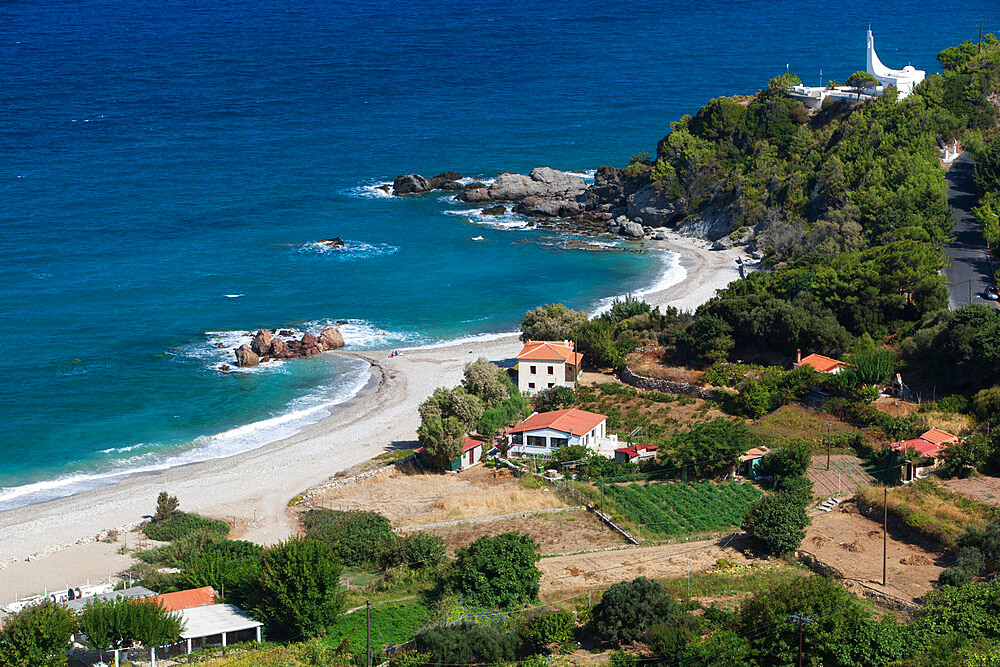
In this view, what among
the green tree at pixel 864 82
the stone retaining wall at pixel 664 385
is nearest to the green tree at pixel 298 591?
the stone retaining wall at pixel 664 385

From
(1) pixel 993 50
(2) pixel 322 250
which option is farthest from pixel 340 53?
(1) pixel 993 50

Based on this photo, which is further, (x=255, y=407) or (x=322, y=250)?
(x=322, y=250)

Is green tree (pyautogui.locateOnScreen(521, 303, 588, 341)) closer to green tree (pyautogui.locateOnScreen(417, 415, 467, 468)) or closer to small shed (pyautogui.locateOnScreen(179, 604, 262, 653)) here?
green tree (pyautogui.locateOnScreen(417, 415, 467, 468))

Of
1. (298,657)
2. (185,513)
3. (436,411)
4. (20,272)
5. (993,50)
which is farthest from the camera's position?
(993,50)

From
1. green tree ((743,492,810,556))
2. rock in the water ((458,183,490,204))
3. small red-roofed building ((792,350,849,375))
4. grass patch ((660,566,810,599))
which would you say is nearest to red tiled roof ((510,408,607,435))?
small red-roofed building ((792,350,849,375))

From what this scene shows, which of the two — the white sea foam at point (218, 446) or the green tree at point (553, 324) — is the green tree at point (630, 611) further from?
the green tree at point (553, 324)

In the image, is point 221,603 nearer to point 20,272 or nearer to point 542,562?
point 542,562
